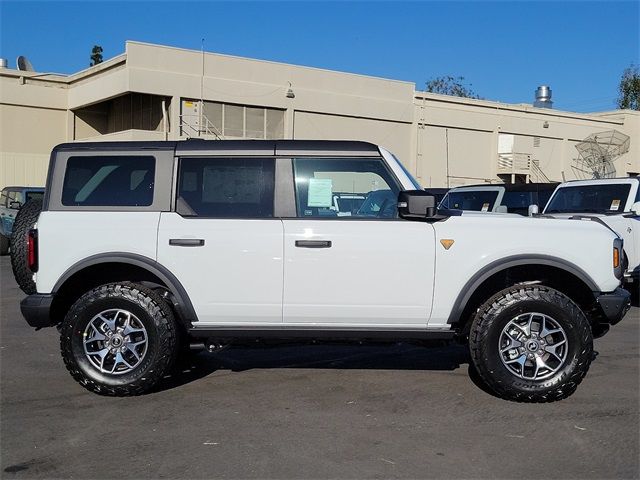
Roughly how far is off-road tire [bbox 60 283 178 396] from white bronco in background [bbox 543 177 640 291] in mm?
5842

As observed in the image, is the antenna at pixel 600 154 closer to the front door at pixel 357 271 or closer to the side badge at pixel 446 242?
the side badge at pixel 446 242

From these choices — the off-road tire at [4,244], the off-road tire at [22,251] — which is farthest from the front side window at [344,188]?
the off-road tire at [4,244]

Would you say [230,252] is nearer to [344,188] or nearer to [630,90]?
[344,188]

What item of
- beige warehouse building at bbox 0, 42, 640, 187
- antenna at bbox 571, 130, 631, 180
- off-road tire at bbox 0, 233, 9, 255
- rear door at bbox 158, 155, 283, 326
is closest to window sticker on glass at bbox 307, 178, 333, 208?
rear door at bbox 158, 155, 283, 326

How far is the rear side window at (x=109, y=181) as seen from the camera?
5754 mm

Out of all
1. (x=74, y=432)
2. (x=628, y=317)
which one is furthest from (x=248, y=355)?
(x=628, y=317)

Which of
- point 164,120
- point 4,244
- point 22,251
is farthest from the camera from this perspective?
point 164,120

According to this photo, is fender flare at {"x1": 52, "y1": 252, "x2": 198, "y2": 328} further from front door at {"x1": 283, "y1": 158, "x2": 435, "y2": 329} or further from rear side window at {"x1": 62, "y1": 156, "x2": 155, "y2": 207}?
front door at {"x1": 283, "y1": 158, "x2": 435, "y2": 329}

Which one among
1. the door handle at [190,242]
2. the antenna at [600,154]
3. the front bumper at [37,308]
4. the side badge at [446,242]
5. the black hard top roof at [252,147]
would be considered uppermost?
the antenna at [600,154]

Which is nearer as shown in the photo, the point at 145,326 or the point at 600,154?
the point at 145,326

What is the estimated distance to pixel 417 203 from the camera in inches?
210

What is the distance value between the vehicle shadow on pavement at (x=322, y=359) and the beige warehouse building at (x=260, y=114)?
22.9 meters

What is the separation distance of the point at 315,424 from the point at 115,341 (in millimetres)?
Answer: 1809

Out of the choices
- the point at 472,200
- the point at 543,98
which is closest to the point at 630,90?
the point at 543,98
